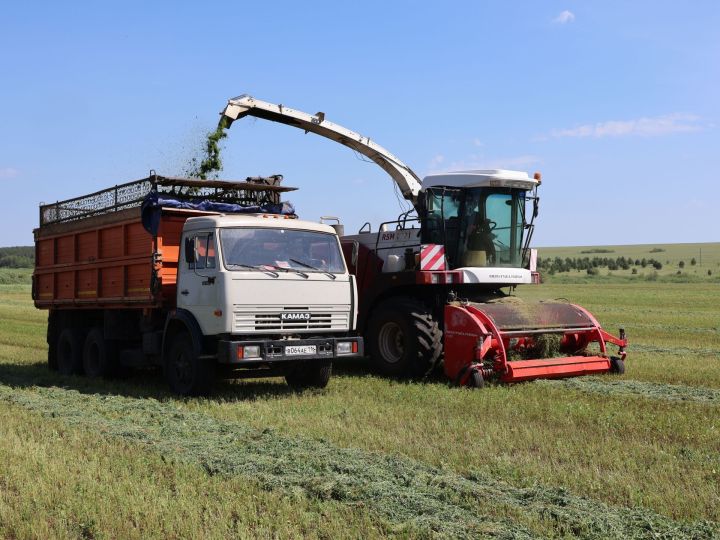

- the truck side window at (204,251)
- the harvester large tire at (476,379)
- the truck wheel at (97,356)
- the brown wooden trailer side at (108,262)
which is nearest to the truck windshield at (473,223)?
the harvester large tire at (476,379)

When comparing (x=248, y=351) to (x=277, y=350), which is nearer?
(x=248, y=351)

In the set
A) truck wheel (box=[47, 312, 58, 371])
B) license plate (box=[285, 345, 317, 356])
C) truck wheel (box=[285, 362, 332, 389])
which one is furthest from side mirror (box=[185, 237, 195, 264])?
truck wheel (box=[47, 312, 58, 371])

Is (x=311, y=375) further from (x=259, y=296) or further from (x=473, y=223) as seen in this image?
(x=473, y=223)

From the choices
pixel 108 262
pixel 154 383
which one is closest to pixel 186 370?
pixel 154 383

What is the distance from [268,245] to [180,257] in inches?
49.0

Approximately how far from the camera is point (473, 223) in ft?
41.1

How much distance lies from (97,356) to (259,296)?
4.37 m

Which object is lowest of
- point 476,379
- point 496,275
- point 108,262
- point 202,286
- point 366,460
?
point 366,460

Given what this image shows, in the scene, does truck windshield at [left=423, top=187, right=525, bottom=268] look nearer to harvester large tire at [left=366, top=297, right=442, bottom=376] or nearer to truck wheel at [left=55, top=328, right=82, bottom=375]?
harvester large tire at [left=366, top=297, right=442, bottom=376]

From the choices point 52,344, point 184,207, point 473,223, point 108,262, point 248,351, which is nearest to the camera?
point 248,351

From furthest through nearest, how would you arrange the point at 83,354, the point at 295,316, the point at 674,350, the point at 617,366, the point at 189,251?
the point at 674,350, the point at 83,354, the point at 617,366, the point at 189,251, the point at 295,316

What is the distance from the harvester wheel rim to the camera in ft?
40.2

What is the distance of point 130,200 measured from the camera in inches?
460

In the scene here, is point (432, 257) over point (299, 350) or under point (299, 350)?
over
